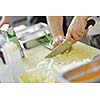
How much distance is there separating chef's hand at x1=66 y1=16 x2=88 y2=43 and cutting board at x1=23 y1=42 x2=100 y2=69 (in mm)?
45

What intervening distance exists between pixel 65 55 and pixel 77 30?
0.13 metres

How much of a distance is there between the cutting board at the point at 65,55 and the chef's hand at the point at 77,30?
0.05 metres

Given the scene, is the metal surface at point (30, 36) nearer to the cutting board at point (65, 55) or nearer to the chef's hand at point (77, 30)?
the cutting board at point (65, 55)

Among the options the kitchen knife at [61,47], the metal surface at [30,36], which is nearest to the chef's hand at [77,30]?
the kitchen knife at [61,47]

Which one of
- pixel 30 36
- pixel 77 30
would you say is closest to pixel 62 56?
pixel 77 30

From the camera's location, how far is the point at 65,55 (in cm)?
110

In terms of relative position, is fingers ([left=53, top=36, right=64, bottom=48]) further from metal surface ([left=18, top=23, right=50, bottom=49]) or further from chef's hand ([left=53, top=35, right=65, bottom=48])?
metal surface ([left=18, top=23, right=50, bottom=49])

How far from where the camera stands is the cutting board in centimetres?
106

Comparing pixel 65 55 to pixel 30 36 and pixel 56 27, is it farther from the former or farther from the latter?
pixel 30 36

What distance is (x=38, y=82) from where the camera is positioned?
952mm

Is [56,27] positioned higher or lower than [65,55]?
higher

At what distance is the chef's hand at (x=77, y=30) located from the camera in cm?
109
